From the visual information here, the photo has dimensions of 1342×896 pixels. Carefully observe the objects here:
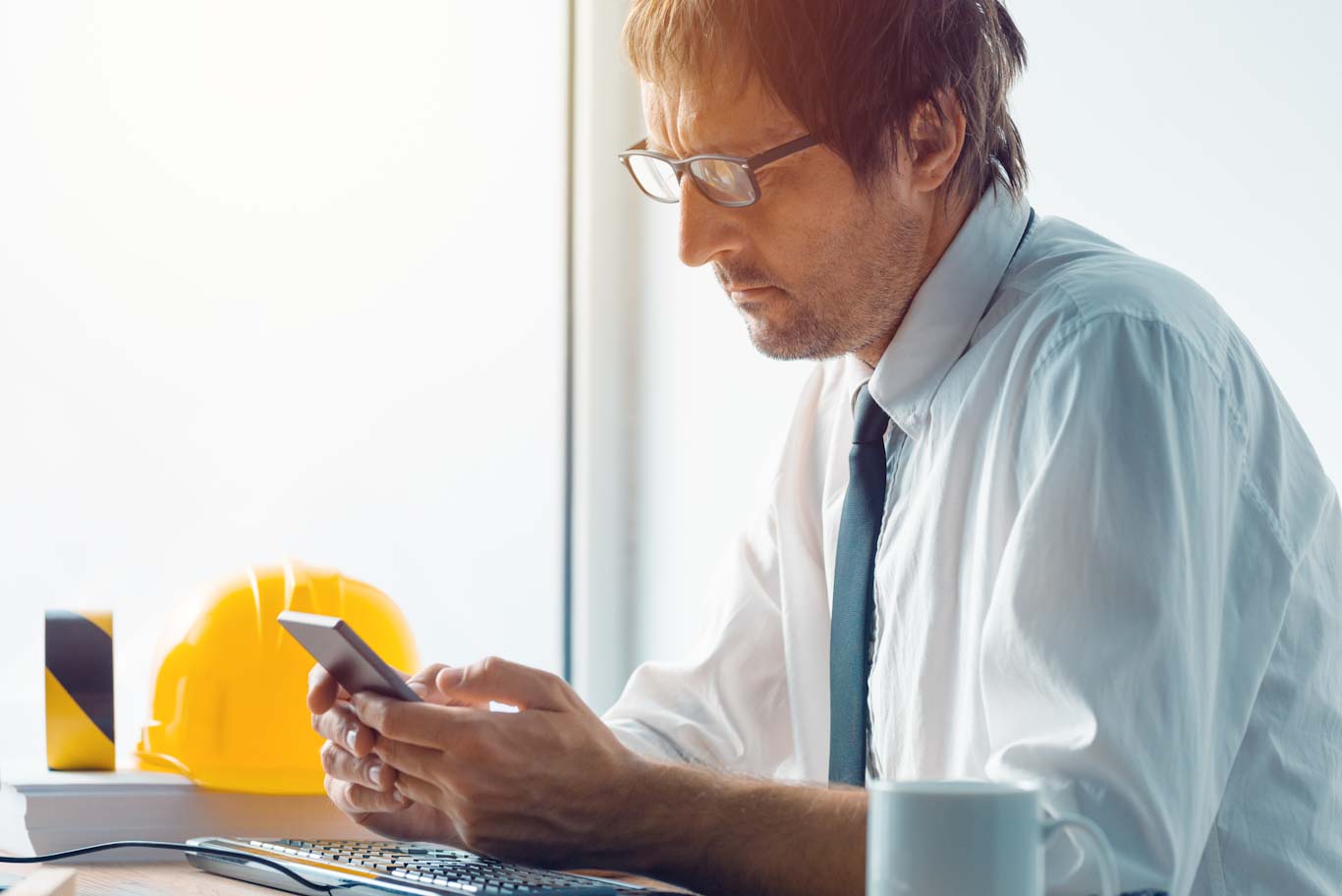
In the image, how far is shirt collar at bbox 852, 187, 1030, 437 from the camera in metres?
1.24

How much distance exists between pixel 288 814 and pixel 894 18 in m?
1.00

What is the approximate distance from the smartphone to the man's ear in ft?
2.25

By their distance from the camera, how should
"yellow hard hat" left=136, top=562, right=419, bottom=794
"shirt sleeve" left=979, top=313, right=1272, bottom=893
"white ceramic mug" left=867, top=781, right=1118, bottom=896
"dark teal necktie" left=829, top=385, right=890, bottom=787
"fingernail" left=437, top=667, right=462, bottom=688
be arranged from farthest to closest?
"yellow hard hat" left=136, top=562, right=419, bottom=794 → "dark teal necktie" left=829, top=385, right=890, bottom=787 → "fingernail" left=437, top=667, right=462, bottom=688 → "shirt sleeve" left=979, top=313, right=1272, bottom=893 → "white ceramic mug" left=867, top=781, right=1118, bottom=896

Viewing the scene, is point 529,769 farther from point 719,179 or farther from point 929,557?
point 719,179

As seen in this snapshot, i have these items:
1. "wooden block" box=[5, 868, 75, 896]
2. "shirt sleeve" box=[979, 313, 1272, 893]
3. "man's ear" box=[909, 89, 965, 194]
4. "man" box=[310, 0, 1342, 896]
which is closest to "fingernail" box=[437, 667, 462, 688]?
"man" box=[310, 0, 1342, 896]

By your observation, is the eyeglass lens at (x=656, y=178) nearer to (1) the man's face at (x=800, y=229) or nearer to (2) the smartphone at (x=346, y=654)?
(1) the man's face at (x=800, y=229)

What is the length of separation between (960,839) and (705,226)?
32.2 inches

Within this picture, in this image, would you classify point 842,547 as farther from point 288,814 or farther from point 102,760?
point 102,760

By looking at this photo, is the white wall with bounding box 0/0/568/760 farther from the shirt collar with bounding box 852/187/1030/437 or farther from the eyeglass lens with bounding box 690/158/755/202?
the shirt collar with bounding box 852/187/1030/437

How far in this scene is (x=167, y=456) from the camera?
2.24 meters

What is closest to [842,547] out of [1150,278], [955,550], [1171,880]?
[955,550]

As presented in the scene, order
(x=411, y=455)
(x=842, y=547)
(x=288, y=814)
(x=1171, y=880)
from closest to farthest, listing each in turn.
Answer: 1. (x=1171, y=880)
2. (x=842, y=547)
3. (x=288, y=814)
4. (x=411, y=455)

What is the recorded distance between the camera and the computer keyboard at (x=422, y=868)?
837mm

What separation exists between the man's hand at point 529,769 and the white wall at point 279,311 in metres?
1.22
